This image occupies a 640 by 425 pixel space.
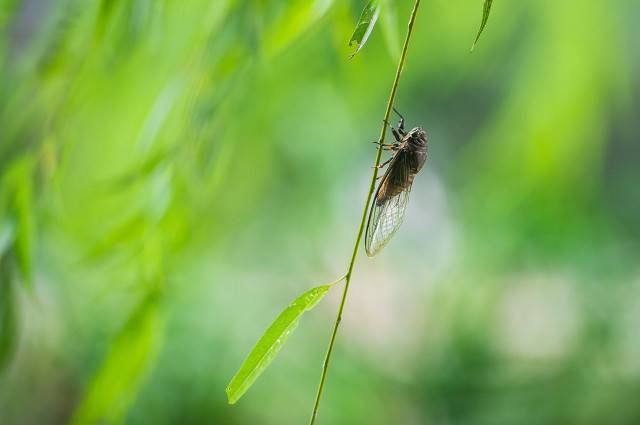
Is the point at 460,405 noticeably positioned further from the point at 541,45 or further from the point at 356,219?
the point at 541,45

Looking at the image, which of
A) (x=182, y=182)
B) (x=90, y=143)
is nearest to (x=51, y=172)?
(x=182, y=182)

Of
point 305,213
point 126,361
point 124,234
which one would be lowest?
point 126,361

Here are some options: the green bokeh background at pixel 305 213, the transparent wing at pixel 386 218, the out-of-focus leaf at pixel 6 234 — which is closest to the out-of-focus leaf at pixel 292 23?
the green bokeh background at pixel 305 213

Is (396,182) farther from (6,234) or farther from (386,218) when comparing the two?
(6,234)

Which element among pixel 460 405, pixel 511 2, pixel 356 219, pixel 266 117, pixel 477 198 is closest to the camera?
pixel 266 117

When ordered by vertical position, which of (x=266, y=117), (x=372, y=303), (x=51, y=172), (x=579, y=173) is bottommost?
(x=51, y=172)

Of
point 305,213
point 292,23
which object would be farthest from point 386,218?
point 305,213

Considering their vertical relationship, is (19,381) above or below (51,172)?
above

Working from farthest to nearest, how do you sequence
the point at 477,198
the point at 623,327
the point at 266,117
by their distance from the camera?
the point at 623,327
the point at 477,198
the point at 266,117
